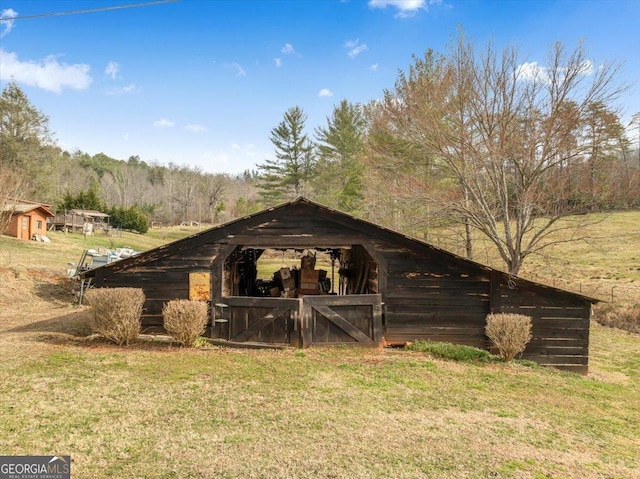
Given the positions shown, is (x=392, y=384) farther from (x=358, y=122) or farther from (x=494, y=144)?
(x=358, y=122)

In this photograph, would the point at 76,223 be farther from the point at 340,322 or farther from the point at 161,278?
the point at 340,322

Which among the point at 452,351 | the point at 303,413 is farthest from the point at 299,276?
the point at 303,413

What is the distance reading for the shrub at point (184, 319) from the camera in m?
9.17

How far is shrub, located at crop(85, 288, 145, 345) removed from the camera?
29.3ft

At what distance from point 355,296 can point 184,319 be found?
419 cm

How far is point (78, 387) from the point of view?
648 centimetres

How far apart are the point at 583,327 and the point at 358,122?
106 ft

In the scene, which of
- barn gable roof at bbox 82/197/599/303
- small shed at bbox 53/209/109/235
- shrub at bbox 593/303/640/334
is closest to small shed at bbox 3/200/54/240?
small shed at bbox 53/209/109/235

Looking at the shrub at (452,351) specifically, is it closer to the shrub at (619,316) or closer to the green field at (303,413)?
the green field at (303,413)

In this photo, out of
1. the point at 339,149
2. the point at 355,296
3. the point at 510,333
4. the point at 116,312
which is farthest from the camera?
the point at 339,149

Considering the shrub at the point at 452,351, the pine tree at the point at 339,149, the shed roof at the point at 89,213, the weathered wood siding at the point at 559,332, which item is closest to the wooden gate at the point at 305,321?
the shrub at the point at 452,351

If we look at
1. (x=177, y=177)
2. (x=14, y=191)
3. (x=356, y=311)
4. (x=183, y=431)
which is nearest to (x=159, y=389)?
(x=183, y=431)

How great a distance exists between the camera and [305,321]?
9.72 metres

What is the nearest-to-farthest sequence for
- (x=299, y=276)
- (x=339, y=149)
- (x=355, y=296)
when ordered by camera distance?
(x=355, y=296) < (x=299, y=276) < (x=339, y=149)
